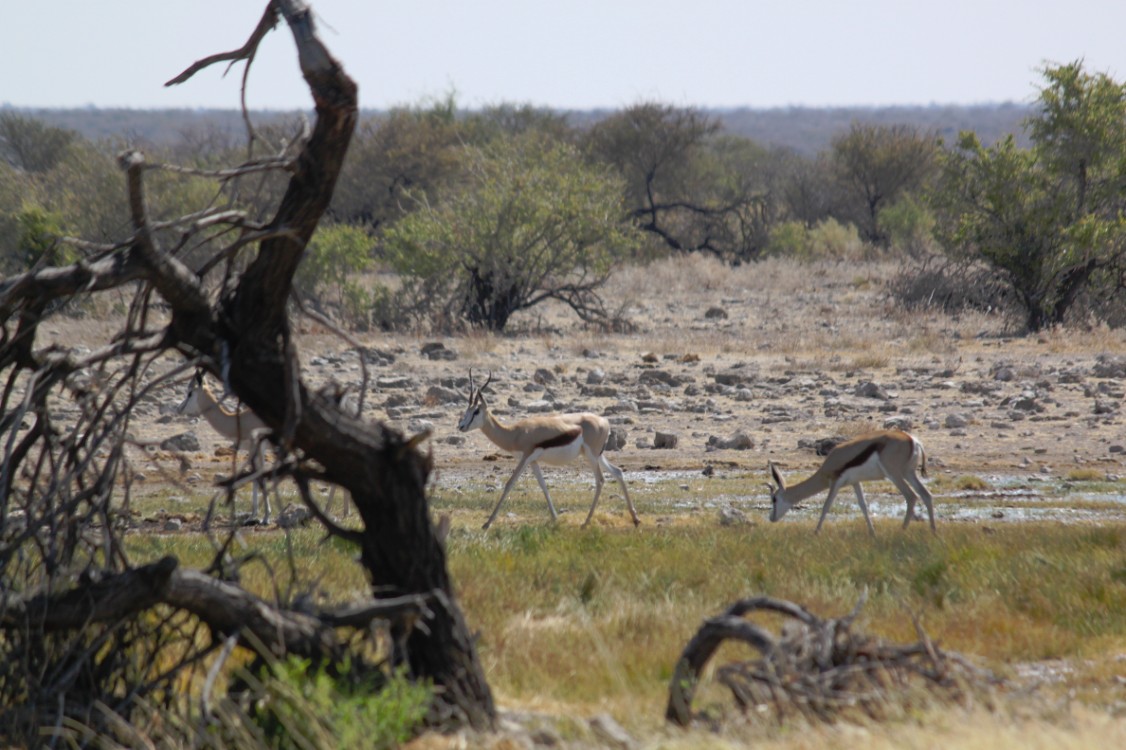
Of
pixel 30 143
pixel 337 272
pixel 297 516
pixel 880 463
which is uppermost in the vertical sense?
pixel 30 143

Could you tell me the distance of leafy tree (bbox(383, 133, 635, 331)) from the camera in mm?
28578

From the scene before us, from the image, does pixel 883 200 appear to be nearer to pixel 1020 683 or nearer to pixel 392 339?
pixel 392 339

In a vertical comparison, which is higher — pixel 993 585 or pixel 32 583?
pixel 32 583

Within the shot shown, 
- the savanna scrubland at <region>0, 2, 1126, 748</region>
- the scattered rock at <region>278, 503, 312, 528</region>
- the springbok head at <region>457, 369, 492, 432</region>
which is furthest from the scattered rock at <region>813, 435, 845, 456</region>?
the scattered rock at <region>278, 503, 312, 528</region>

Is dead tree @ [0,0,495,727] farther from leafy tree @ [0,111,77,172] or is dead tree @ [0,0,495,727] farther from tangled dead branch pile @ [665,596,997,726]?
leafy tree @ [0,111,77,172]

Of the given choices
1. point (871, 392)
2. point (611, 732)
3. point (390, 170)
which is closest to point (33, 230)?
point (390, 170)

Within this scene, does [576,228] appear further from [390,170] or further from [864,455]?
[390,170]

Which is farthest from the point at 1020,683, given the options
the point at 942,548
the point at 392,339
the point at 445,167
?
the point at 445,167

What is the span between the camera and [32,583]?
5.84 m

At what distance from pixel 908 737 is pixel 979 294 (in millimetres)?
27096

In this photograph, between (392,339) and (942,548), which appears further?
(392,339)

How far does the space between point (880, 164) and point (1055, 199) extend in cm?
2475

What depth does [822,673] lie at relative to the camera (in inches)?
190

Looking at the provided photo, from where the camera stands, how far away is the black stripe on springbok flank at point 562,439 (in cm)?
1330
